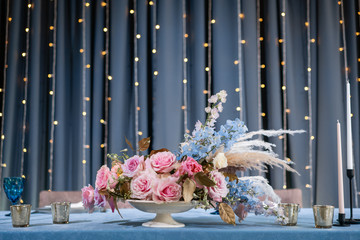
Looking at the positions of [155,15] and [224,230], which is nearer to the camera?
[224,230]

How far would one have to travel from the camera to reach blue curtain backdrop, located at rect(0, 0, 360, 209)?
2.98 metres

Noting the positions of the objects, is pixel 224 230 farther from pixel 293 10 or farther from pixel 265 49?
pixel 293 10

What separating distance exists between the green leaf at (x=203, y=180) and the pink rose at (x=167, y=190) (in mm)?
51

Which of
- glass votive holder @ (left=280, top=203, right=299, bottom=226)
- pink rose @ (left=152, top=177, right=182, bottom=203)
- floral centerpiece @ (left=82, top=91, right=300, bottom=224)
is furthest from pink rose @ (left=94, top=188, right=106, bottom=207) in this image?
glass votive holder @ (left=280, top=203, right=299, bottom=226)

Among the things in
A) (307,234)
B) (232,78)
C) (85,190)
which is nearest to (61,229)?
(85,190)

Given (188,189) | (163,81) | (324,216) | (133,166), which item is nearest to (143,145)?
(133,166)

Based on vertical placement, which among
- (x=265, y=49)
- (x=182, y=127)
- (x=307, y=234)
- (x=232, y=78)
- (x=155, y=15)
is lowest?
(x=307, y=234)

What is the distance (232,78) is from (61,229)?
2.11 m

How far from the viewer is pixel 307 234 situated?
1080 millimetres

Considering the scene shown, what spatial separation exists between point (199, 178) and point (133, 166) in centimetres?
18

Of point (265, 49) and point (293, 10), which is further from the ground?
point (293, 10)

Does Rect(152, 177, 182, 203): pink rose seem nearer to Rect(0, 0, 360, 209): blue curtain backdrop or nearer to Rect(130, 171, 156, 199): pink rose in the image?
Rect(130, 171, 156, 199): pink rose

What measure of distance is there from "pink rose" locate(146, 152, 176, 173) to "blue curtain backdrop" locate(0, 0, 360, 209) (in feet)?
5.97

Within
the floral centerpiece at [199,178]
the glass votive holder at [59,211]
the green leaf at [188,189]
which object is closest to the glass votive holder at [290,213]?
the floral centerpiece at [199,178]
